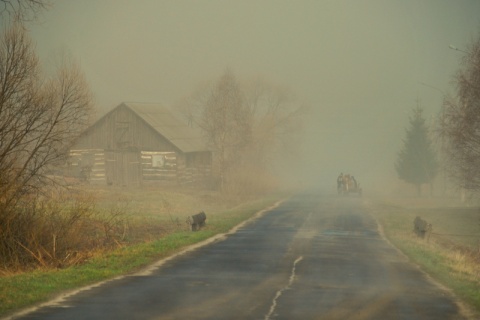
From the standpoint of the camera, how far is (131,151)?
75.4m

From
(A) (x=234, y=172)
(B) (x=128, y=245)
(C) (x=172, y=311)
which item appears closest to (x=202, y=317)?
(C) (x=172, y=311)

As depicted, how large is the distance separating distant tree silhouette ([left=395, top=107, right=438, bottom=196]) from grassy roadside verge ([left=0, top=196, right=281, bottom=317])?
53.2 meters

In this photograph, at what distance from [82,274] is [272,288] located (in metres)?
4.50

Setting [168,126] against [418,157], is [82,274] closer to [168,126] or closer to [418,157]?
[168,126]

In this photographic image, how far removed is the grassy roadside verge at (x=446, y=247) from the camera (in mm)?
18125

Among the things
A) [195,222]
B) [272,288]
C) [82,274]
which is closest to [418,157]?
[195,222]

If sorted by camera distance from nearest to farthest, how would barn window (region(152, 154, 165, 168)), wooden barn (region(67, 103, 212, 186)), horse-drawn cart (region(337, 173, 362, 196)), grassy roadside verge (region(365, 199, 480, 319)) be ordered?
grassy roadside verge (region(365, 199, 480, 319))
wooden barn (region(67, 103, 212, 186))
barn window (region(152, 154, 165, 168))
horse-drawn cart (region(337, 173, 362, 196))

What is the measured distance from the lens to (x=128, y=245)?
85.0 feet

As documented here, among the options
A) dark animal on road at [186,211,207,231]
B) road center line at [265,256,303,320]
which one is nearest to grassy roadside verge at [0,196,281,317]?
dark animal on road at [186,211,207,231]

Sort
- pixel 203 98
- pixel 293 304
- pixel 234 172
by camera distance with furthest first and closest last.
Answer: pixel 203 98 → pixel 234 172 → pixel 293 304

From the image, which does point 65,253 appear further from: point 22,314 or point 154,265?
point 22,314

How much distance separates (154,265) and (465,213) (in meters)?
35.1

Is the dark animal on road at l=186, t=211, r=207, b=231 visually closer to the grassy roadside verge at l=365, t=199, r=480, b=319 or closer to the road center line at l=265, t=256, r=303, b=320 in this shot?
the grassy roadside verge at l=365, t=199, r=480, b=319

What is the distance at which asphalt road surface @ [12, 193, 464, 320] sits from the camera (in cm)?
1335
